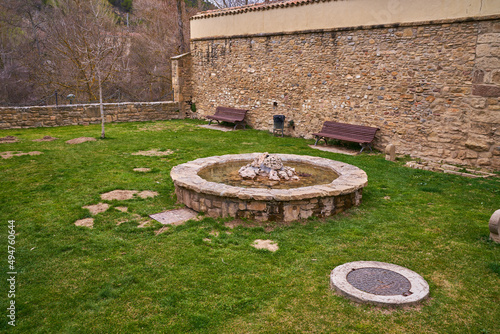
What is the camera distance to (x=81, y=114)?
1413cm

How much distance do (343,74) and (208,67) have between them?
6.82m

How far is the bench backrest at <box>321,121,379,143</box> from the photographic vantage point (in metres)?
10.2

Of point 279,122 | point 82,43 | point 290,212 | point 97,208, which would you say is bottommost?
point 97,208

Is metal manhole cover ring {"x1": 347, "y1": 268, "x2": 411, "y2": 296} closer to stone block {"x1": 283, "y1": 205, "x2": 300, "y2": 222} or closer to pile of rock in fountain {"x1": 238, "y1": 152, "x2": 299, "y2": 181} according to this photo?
stone block {"x1": 283, "y1": 205, "x2": 300, "y2": 222}

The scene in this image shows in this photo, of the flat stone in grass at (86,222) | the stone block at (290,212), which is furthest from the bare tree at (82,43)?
the stone block at (290,212)

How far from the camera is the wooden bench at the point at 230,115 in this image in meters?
13.9

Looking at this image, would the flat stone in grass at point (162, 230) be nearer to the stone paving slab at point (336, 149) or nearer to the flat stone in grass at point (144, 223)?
the flat stone in grass at point (144, 223)

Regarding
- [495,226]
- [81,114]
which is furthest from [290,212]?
[81,114]

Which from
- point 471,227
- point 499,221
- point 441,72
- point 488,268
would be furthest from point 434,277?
point 441,72

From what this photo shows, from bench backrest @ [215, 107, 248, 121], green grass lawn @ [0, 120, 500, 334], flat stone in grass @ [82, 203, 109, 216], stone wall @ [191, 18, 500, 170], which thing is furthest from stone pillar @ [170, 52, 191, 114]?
flat stone in grass @ [82, 203, 109, 216]

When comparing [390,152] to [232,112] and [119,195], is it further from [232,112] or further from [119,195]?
[232,112]

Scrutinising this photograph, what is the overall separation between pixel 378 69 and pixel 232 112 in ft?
20.3

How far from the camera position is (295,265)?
14.1 feet

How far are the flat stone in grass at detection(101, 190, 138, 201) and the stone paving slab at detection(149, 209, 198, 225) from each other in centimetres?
106
